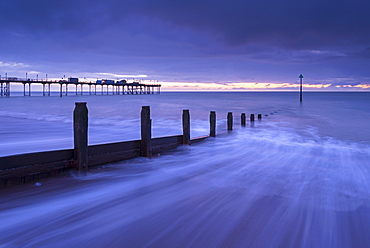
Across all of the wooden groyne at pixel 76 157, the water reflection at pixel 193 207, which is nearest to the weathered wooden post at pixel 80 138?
the wooden groyne at pixel 76 157

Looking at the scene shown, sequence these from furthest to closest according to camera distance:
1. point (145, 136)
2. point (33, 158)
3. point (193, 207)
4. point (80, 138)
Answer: point (145, 136) < point (80, 138) < point (33, 158) < point (193, 207)

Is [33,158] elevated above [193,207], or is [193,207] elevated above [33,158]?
[33,158]

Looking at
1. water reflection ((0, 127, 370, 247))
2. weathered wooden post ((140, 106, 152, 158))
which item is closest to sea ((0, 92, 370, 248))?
water reflection ((0, 127, 370, 247))

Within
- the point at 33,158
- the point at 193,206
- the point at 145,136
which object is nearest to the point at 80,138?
the point at 33,158

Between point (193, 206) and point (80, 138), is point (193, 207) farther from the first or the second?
point (80, 138)

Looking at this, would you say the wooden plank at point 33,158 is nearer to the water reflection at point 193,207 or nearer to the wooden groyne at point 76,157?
the wooden groyne at point 76,157

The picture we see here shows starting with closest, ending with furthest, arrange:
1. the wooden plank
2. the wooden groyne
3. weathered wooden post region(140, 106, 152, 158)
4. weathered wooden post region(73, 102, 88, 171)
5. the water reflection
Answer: the water reflection → the wooden plank → the wooden groyne → weathered wooden post region(73, 102, 88, 171) → weathered wooden post region(140, 106, 152, 158)

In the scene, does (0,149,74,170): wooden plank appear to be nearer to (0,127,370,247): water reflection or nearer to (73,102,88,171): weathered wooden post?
(73,102,88,171): weathered wooden post

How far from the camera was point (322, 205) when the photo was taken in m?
4.25

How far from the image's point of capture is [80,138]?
5094mm

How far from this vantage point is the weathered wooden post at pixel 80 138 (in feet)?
16.7

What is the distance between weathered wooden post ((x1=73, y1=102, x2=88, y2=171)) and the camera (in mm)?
5102

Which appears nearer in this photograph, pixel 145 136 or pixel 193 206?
pixel 193 206

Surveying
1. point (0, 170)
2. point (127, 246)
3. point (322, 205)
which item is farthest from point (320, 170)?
point (0, 170)
